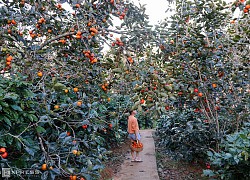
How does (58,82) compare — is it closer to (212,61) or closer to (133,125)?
(212,61)

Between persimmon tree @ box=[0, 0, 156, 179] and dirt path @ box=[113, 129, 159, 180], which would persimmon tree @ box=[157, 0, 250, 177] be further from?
dirt path @ box=[113, 129, 159, 180]

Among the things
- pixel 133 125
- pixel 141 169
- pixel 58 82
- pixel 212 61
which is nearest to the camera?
pixel 58 82

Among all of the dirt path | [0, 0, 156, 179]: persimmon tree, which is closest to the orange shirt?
the dirt path

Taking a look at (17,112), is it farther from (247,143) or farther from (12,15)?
(247,143)

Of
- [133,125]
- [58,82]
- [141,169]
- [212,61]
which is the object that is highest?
[212,61]

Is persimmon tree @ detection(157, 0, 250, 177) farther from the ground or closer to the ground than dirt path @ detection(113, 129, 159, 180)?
farther from the ground

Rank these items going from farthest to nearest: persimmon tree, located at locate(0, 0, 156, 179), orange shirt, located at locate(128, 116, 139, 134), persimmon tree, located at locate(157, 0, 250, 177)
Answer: orange shirt, located at locate(128, 116, 139, 134) < persimmon tree, located at locate(157, 0, 250, 177) < persimmon tree, located at locate(0, 0, 156, 179)

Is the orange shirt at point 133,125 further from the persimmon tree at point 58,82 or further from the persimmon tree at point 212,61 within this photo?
the persimmon tree at point 58,82

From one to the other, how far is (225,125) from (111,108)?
3.32 metres

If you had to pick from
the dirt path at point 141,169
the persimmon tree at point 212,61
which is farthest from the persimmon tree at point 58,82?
the dirt path at point 141,169

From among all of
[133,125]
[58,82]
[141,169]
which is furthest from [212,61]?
[141,169]

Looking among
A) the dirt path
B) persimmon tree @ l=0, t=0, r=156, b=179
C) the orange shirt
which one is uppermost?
persimmon tree @ l=0, t=0, r=156, b=179

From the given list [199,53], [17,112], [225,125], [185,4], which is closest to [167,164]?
[225,125]

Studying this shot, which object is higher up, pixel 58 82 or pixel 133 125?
pixel 58 82
